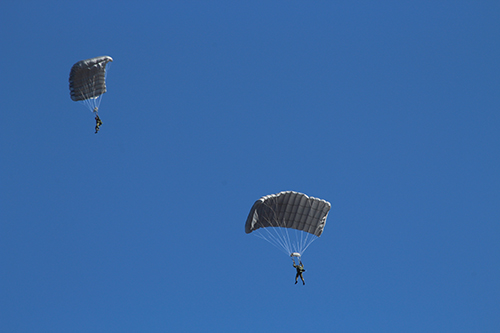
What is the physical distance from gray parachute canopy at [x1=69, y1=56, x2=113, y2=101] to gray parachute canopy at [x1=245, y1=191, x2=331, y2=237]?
527 inches

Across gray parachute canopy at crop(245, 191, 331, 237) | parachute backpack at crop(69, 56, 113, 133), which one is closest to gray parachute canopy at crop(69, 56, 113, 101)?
parachute backpack at crop(69, 56, 113, 133)

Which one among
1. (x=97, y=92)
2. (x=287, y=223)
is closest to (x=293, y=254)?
(x=287, y=223)

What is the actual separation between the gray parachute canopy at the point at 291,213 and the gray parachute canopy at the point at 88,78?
13.4 metres

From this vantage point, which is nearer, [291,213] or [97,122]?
[291,213]

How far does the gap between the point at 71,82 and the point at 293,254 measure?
52.7 feet

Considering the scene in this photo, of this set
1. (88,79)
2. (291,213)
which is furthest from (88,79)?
(291,213)

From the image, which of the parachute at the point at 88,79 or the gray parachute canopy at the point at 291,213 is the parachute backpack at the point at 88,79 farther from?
the gray parachute canopy at the point at 291,213

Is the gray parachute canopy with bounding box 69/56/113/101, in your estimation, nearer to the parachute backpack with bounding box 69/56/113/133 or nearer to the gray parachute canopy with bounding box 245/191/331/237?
the parachute backpack with bounding box 69/56/113/133

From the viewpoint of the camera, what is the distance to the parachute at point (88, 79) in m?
41.1

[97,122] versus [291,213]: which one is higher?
[97,122]

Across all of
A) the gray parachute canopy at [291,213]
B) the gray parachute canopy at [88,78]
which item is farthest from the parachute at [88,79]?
the gray parachute canopy at [291,213]

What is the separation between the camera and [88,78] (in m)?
41.8

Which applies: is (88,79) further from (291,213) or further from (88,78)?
(291,213)

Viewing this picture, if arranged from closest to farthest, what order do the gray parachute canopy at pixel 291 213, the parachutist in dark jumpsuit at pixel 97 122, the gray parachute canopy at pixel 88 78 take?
the gray parachute canopy at pixel 291 213, the gray parachute canopy at pixel 88 78, the parachutist in dark jumpsuit at pixel 97 122
